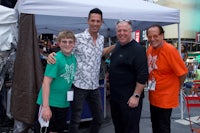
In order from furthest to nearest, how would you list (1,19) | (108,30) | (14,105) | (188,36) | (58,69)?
(188,36) < (108,30) < (1,19) < (14,105) < (58,69)

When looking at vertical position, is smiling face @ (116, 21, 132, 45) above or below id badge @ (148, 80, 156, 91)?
above

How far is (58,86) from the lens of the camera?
2812 millimetres

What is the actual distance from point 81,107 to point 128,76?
0.77m

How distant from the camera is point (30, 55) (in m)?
3.69

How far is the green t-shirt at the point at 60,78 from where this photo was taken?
2730 millimetres

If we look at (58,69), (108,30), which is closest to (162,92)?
(58,69)

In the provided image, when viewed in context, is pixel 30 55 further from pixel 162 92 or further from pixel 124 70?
pixel 162 92

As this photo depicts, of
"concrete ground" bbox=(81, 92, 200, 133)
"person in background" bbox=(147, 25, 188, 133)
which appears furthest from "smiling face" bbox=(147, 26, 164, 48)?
"concrete ground" bbox=(81, 92, 200, 133)

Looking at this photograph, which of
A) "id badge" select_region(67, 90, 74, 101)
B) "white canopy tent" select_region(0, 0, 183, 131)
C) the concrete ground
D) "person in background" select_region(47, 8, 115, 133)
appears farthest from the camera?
the concrete ground

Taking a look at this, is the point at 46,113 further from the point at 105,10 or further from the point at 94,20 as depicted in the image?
the point at 105,10

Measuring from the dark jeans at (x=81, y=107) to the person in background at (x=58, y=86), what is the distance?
0.29m

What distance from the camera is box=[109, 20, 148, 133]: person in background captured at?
284 cm

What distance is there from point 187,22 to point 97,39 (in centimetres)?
2242

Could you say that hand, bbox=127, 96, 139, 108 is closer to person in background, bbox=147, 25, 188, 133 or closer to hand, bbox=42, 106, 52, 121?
person in background, bbox=147, 25, 188, 133
